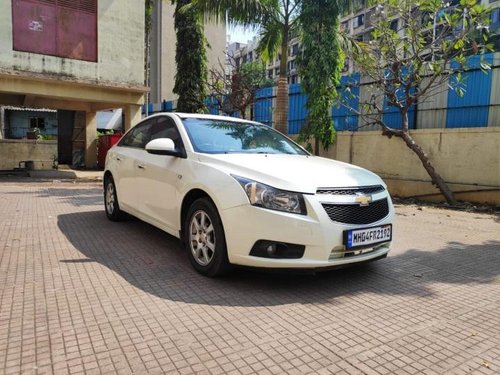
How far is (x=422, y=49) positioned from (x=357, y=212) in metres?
7.41

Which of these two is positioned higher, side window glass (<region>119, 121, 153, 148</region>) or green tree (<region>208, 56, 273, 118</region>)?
green tree (<region>208, 56, 273, 118</region>)

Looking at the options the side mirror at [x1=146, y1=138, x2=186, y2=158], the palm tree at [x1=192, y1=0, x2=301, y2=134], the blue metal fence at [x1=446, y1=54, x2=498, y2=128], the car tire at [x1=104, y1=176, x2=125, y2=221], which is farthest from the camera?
the palm tree at [x1=192, y1=0, x2=301, y2=134]

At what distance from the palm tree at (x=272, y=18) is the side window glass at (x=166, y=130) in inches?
269

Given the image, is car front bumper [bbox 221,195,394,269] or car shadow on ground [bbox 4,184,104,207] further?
car shadow on ground [bbox 4,184,104,207]

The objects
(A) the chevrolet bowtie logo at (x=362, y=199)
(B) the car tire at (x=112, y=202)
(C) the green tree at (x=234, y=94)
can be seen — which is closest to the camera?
(A) the chevrolet bowtie logo at (x=362, y=199)

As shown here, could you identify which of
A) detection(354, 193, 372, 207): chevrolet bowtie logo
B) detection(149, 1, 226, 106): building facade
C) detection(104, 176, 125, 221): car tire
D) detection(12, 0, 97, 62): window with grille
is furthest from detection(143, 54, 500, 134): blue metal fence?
detection(149, 1, 226, 106): building facade

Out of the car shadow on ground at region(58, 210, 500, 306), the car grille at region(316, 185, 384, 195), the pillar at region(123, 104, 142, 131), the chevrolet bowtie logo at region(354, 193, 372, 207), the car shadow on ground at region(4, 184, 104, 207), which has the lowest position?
the car shadow on ground at region(4, 184, 104, 207)

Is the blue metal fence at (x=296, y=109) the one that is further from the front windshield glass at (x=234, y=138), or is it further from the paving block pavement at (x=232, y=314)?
the paving block pavement at (x=232, y=314)

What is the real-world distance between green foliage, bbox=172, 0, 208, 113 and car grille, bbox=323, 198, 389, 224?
11.2 meters

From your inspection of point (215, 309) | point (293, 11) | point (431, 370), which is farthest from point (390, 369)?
point (293, 11)

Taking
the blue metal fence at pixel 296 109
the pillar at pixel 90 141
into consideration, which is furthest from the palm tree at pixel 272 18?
the pillar at pixel 90 141

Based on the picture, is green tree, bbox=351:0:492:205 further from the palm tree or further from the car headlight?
the car headlight

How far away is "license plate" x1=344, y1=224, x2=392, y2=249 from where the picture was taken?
3.63 metres

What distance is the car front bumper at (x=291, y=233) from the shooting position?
11.5 ft
